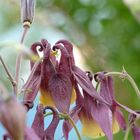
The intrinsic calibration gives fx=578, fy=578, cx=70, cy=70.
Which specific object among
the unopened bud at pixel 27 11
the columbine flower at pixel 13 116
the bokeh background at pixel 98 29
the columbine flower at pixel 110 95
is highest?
the bokeh background at pixel 98 29

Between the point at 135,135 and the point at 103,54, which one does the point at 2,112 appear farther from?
the point at 103,54

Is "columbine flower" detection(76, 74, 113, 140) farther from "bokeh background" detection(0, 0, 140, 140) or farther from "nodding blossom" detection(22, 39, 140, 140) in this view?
"bokeh background" detection(0, 0, 140, 140)

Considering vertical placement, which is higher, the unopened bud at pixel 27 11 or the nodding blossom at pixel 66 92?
the unopened bud at pixel 27 11

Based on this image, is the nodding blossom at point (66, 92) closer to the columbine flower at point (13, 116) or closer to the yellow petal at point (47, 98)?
the yellow petal at point (47, 98)

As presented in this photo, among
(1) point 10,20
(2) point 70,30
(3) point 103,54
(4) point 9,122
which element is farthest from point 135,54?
(4) point 9,122

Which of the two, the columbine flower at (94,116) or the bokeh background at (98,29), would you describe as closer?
the columbine flower at (94,116)

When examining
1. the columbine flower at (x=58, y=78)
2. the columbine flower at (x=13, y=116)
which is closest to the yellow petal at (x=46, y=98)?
the columbine flower at (x=58, y=78)

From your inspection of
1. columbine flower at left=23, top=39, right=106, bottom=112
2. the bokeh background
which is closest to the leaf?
columbine flower at left=23, top=39, right=106, bottom=112

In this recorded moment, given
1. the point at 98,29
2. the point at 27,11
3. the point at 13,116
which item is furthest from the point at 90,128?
the point at 98,29

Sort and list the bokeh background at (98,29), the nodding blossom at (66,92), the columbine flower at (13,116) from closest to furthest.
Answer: the columbine flower at (13,116)
the nodding blossom at (66,92)
the bokeh background at (98,29)
